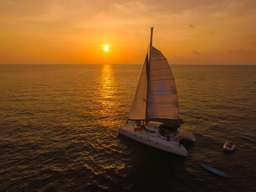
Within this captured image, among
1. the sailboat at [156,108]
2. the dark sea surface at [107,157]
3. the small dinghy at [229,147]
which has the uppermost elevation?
the sailboat at [156,108]

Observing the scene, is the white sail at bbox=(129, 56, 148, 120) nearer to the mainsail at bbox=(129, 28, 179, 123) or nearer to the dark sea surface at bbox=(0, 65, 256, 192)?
the mainsail at bbox=(129, 28, 179, 123)

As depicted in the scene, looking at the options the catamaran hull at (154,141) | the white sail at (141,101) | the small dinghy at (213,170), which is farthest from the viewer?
the white sail at (141,101)

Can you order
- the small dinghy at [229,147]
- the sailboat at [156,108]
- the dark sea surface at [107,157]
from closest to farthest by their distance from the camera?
the dark sea surface at [107,157], the small dinghy at [229,147], the sailboat at [156,108]

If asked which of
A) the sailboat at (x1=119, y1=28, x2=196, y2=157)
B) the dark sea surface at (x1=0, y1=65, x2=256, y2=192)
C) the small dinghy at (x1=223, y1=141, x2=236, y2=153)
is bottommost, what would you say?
the dark sea surface at (x1=0, y1=65, x2=256, y2=192)

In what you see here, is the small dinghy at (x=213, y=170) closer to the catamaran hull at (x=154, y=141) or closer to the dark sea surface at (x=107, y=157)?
the dark sea surface at (x=107, y=157)

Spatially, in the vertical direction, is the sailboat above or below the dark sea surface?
above

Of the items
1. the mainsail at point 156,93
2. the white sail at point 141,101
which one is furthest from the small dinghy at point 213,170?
the white sail at point 141,101

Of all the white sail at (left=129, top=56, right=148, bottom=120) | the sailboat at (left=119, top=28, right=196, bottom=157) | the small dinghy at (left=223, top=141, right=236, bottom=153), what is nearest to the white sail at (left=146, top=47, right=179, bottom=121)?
the sailboat at (left=119, top=28, right=196, bottom=157)

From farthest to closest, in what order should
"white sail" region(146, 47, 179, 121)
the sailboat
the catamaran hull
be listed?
"white sail" region(146, 47, 179, 121), the sailboat, the catamaran hull

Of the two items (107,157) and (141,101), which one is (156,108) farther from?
(107,157)

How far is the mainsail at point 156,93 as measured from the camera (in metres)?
28.0

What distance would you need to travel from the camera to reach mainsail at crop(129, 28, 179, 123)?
28000mm

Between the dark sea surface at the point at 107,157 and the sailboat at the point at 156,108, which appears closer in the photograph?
the dark sea surface at the point at 107,157

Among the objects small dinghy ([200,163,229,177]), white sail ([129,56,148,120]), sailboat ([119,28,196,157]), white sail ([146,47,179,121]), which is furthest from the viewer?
white sail ([129,56,148,120])
